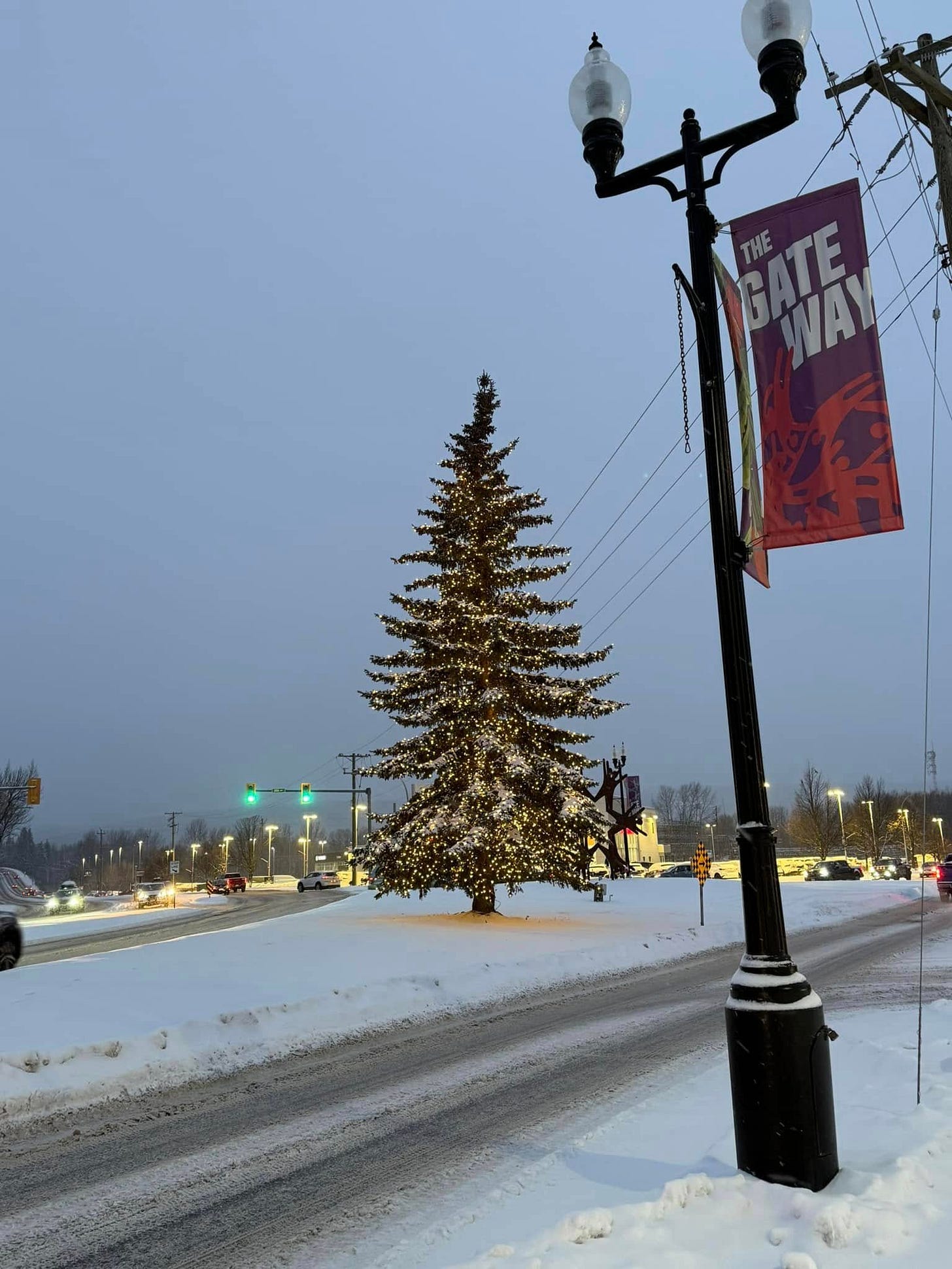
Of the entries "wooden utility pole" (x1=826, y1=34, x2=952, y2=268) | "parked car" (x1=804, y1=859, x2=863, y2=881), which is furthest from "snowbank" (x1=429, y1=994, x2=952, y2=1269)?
"parked car" (x1=804, y1=859, x2=863, y2=881)

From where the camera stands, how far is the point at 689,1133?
17.9ft

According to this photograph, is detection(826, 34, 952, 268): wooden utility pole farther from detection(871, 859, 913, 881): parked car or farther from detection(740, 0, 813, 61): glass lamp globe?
detection(871, 859, 913, 881): parked car

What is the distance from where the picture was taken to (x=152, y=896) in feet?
190

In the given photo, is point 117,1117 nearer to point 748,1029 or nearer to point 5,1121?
point 5,1121

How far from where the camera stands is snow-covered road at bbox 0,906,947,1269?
14.4 feet

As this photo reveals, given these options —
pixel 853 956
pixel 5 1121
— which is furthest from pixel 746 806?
pixel 853 956

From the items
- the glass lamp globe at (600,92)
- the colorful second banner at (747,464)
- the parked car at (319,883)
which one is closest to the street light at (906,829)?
the parked car at (319,883)

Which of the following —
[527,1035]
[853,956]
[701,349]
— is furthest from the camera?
[853,956]

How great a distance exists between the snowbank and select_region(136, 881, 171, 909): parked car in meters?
54.7

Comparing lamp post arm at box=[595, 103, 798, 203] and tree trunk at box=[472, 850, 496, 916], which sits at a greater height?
lamp post arm at box=[595, 103, 798, 203]

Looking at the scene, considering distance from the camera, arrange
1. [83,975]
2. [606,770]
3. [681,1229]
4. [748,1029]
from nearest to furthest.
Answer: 1. [681,1229]
2. [748,1029]
3. [83,975]
4. [606,770]

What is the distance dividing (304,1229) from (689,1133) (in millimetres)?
2495

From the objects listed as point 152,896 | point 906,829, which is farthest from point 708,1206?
point 906,829

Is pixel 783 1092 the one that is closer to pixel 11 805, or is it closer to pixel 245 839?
pixel 11 805
